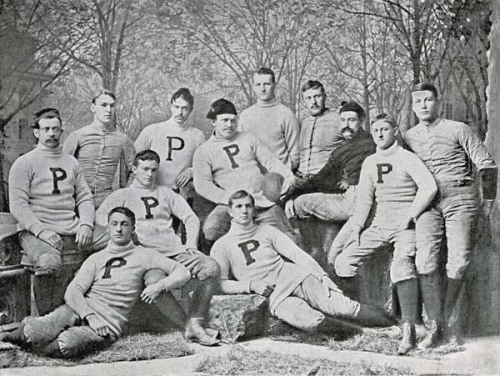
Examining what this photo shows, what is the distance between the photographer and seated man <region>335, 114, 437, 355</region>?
5.85 meters

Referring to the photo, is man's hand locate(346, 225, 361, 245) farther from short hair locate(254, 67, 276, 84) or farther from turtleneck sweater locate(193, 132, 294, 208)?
short hair locate(254, 67, 276, 84)

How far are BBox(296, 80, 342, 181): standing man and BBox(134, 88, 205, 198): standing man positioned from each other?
73 cm

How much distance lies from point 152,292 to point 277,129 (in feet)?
4.75

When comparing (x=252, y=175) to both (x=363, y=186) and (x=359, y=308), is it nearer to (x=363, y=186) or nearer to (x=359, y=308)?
(x=363, y=186)

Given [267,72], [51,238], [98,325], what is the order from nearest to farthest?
[98,325] < [51,238] < [267,72]

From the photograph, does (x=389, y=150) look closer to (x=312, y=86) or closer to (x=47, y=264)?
(x=312, y=86)

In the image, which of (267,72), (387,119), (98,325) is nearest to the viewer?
(98,325)

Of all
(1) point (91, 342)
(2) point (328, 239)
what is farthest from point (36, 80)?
(2) point (328, 239)

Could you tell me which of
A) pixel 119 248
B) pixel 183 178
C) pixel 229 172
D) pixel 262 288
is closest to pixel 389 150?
pixel 229 172

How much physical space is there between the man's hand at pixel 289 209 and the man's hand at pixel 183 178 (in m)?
0.71

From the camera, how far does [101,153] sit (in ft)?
19.8

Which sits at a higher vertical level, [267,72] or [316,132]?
[267,72]

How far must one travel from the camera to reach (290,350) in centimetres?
585

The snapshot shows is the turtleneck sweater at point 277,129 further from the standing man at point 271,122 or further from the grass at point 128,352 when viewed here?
the grass at point 128,352
